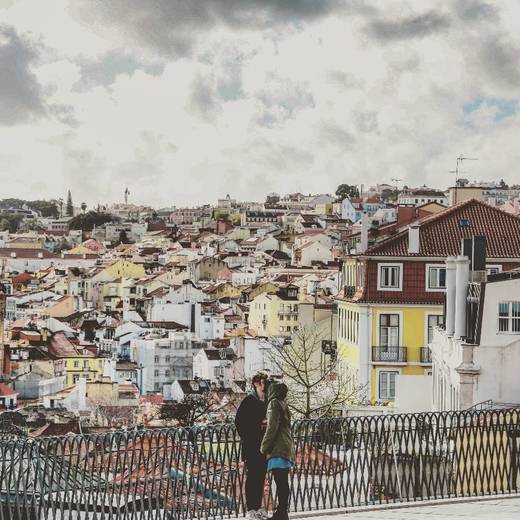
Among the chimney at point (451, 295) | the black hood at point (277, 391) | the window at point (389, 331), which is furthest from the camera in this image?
the window at point (389, 331)

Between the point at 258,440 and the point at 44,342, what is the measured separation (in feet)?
370

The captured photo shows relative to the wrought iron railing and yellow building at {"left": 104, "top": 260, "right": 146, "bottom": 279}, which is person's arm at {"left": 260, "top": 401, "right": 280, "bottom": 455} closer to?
the wrought iron railing

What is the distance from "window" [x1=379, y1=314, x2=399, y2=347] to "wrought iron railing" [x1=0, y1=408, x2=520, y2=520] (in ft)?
98.8

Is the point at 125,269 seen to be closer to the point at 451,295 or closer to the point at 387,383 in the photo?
the point at 387,383

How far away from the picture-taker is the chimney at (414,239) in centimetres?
4797

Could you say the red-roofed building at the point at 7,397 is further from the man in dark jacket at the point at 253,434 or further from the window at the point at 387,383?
the man in dark jacket at the point at 253,434

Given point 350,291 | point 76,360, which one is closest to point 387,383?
point 350,291

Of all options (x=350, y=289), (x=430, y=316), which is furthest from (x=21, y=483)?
(x=350, y=289)

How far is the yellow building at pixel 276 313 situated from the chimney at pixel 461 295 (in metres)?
84.3

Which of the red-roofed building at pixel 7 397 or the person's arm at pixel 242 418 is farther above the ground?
the person's arm at pixel 242 418

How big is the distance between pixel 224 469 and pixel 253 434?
78.7 inches

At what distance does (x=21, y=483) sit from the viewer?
1505 centimetres

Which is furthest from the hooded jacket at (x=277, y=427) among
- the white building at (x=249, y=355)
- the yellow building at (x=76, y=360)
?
the yellow building at (x=76, y=360)

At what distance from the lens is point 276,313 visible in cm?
12038
